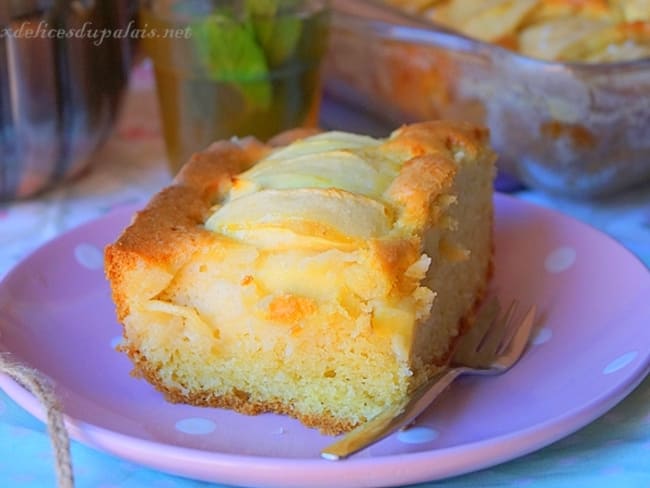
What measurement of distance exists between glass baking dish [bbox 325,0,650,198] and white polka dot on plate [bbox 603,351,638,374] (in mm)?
464

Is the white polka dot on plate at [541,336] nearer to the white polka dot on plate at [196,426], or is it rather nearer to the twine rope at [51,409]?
the white polka dot on plate at [196,426]

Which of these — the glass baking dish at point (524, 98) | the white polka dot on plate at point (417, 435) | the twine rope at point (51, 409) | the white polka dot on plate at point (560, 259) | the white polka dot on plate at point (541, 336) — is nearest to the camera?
the twine rope at point (51, 409)

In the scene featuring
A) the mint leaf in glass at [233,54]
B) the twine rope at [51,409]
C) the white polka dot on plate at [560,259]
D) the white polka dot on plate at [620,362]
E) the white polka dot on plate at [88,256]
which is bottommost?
the white polka dot on plate at [88,256]

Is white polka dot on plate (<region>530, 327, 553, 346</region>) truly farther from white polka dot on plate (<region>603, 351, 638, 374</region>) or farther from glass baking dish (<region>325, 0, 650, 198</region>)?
glass baking dish (<region>325, 0, 650, 198</region>)

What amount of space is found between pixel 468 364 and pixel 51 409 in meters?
0.39

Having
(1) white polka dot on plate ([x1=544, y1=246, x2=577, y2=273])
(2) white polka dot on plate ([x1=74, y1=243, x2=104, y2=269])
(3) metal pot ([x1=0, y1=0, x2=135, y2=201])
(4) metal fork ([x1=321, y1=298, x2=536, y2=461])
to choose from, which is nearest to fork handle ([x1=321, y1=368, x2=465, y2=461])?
(4) metal fork ([x1=321, y1=298, x2=536, y2=461])

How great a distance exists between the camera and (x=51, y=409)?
2.50ft

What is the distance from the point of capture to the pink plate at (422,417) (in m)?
0.74

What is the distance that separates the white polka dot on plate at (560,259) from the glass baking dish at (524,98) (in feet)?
0.70

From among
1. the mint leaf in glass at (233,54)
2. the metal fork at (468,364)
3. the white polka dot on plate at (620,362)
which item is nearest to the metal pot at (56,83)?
the mint leaf in glass at (233,54)

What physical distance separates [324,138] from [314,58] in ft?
1.18

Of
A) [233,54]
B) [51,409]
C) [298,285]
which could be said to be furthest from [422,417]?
[233,54]

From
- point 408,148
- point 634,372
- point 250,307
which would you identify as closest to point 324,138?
point 408,148

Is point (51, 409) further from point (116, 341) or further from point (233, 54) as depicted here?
point (233, 54)
